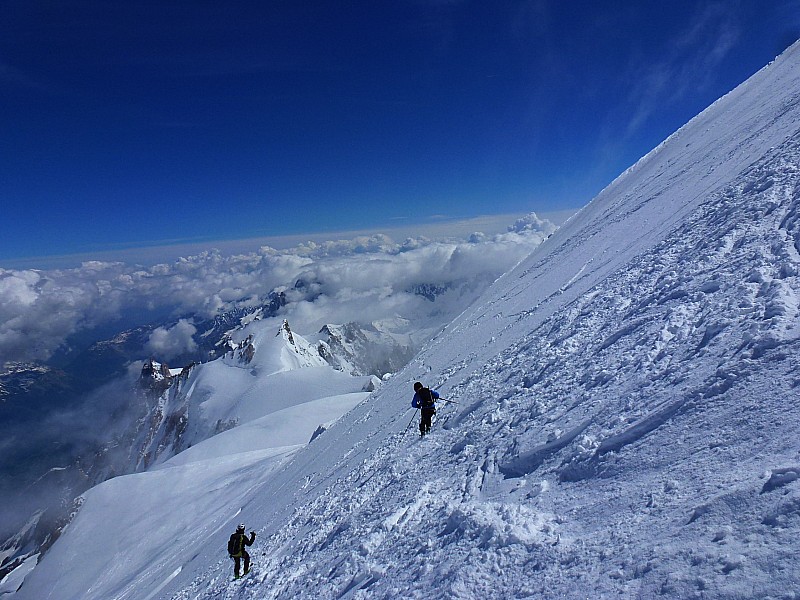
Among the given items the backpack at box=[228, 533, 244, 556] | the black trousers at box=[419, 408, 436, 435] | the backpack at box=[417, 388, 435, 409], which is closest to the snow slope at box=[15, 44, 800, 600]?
the black trousers at box=[419, 408, 436, 435]

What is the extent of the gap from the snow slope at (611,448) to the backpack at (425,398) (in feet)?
2.23

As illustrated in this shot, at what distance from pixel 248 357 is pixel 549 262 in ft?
515

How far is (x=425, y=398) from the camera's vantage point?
1105 centimetres

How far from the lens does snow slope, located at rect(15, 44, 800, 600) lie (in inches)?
154

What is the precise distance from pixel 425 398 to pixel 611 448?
5.91m

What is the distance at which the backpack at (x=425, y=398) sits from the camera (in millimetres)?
10984

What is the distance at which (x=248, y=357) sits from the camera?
531 feet

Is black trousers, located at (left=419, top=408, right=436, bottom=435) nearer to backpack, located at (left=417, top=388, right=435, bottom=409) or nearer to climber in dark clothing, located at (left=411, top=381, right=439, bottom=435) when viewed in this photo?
climber in dark clothing, located at (left=411, top=381, right=439, bottom=435)

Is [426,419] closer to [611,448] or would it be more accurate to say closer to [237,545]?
[611,448]

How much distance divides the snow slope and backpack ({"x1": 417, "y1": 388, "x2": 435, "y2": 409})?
68 centimetres

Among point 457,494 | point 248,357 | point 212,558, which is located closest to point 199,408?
point 248,357

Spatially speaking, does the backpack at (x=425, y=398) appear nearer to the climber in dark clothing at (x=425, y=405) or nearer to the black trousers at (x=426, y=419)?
the climber in dark clothing at (x=425, y=405)

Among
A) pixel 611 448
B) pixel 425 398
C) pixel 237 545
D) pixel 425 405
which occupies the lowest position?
pixel 237 545

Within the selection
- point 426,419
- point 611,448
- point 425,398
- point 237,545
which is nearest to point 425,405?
point 425,398
